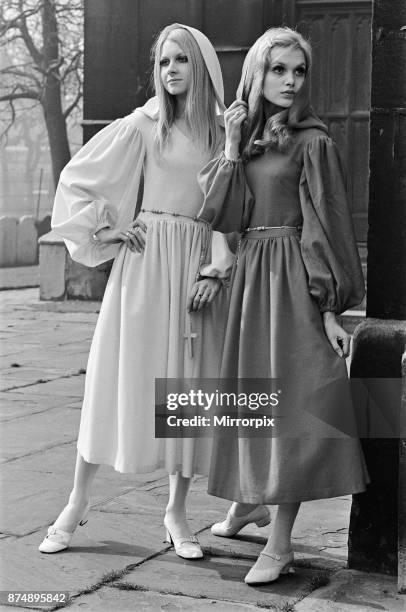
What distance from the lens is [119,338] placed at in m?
4.20

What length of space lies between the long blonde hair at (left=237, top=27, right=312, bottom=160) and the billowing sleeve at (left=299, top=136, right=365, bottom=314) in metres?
0.12

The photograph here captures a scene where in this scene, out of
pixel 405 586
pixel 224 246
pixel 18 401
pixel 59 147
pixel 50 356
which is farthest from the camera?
pixel 59 147

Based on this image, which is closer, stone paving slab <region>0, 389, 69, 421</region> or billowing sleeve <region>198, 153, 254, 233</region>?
billowing sleeve <region>198, 153, 254, 233</region>

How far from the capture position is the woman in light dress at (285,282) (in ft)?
12.2

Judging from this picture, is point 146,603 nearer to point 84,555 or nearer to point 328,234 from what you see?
point 84,555

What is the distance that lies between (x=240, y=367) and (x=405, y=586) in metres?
0.93

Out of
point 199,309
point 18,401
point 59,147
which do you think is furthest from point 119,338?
point 59,147

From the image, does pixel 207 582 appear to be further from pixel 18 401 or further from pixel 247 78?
pixel 18 401

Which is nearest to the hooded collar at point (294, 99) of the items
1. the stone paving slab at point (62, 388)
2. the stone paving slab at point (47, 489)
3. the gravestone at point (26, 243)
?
the stone paving slab at point (47, 489)

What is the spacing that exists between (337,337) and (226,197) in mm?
629

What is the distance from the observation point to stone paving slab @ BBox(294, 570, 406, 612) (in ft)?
11.8

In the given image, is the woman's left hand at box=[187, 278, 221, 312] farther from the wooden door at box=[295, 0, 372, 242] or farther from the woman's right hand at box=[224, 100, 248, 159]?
the wooden door at box=[295, 0, 372, 242]

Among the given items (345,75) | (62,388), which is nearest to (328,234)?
(62,388)

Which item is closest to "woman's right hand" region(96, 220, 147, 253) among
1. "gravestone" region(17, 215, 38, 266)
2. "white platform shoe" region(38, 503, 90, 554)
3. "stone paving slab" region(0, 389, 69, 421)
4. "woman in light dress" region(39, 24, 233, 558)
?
"woman in light dress" region(39, 24, 233, 558)
